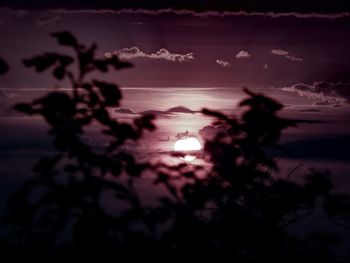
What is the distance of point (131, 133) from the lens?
368cm

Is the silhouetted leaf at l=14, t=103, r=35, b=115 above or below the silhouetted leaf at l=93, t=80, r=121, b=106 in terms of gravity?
below

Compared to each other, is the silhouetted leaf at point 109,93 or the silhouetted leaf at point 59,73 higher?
the silhouetted leaf at point 59,73

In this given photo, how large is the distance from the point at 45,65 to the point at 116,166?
90cm

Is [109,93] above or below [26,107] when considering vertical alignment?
above

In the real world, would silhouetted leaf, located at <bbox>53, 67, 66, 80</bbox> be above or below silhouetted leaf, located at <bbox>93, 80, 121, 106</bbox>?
above

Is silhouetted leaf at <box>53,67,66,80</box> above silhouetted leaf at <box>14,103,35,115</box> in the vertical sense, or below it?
above

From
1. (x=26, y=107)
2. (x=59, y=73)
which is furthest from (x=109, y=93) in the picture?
(x=26, y=107)

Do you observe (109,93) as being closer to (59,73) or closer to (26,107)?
(59,73)

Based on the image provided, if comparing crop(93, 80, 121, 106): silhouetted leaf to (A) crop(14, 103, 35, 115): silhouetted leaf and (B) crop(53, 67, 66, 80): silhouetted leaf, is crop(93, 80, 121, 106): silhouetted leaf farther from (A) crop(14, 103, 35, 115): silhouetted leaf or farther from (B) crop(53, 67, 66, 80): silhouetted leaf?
(A) crop(14, 103, 35, 115): silhouetted leaf

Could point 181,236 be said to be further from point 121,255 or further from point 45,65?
point 45,65

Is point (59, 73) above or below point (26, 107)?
above

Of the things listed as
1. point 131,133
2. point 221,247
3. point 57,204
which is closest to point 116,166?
point 131,133

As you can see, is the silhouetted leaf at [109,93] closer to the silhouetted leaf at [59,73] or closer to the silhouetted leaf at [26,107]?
the silhouetted leaf at [59,73]

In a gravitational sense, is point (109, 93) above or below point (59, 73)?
below
